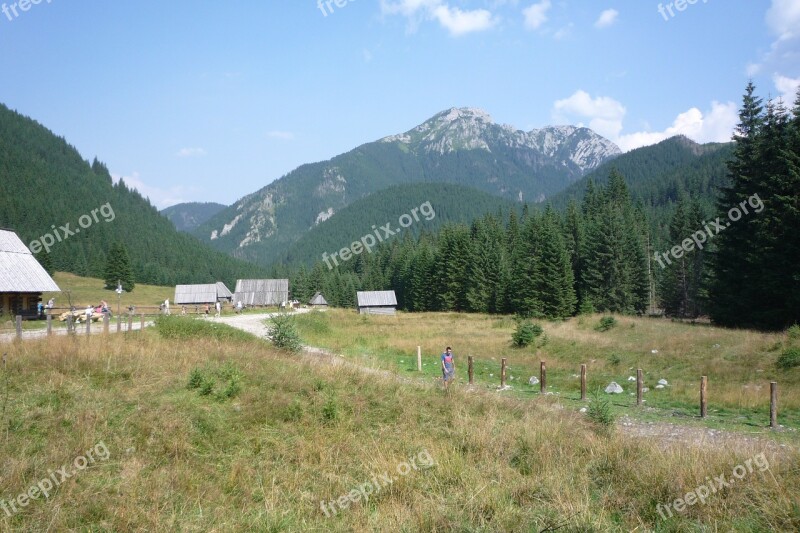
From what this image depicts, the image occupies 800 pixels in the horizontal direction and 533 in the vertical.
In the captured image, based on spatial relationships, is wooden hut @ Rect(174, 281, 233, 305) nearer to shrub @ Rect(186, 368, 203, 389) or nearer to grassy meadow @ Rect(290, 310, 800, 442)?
grassy meadow @ Rect(290, 310, 800, 442)

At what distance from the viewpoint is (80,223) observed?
11538 cm

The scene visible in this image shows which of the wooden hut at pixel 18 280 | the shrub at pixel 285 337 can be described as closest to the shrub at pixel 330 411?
the shrub at pixel 285 337

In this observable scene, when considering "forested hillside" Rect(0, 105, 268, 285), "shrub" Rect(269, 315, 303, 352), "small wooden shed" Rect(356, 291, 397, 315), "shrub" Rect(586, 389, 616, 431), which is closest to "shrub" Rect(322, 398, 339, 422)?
"shrub" Rect(586, 389, 616, 431)

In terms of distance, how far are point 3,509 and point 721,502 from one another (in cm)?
927

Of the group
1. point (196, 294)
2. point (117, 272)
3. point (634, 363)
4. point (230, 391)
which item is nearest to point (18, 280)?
point (230, 391)

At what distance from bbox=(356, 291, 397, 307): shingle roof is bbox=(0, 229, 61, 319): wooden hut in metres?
51.3

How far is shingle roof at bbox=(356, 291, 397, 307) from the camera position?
268 feet

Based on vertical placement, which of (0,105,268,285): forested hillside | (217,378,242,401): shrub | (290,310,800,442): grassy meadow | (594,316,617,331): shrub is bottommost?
(290,310,800,442): grassy meadow

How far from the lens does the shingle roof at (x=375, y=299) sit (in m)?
81.8

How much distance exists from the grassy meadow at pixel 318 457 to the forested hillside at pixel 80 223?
108252 millimetres

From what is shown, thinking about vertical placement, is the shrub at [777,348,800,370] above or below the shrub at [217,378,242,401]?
below

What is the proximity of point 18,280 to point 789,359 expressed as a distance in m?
42.9

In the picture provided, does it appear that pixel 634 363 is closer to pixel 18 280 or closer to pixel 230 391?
pixel 230 391

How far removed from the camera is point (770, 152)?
32375 millimetres
